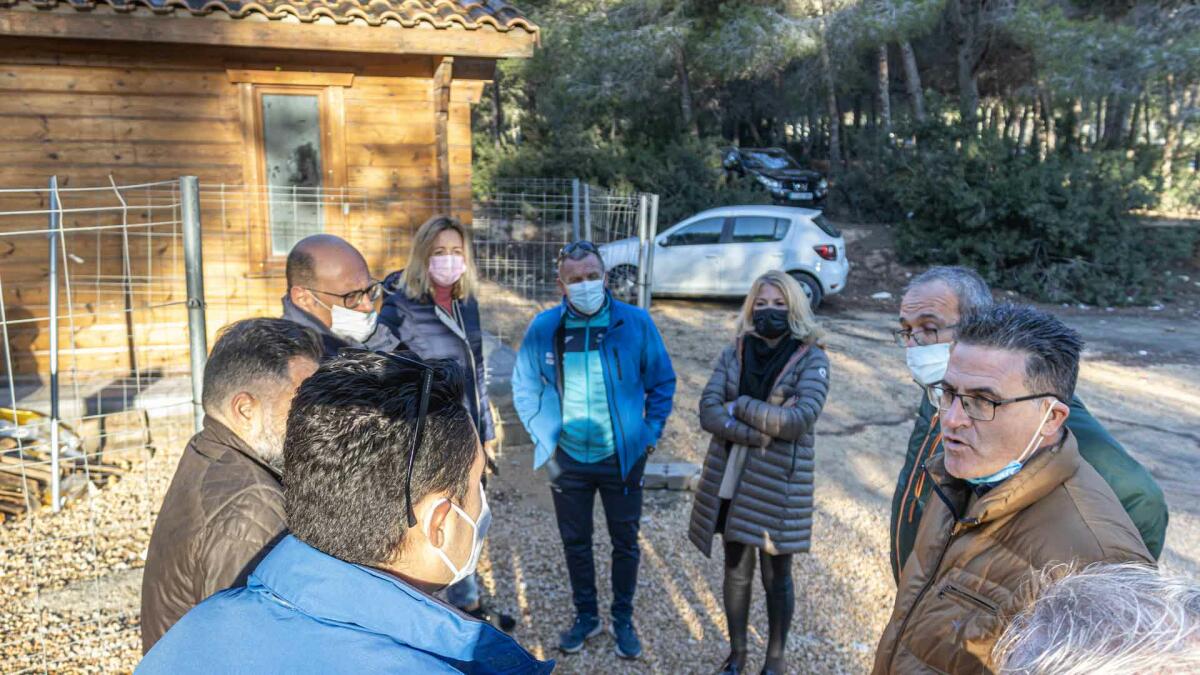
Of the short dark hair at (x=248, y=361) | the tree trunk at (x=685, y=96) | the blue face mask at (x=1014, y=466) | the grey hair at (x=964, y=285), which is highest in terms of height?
the tree trunk at (x=685, y=96)

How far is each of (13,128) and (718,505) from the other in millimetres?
6631

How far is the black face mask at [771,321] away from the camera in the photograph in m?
3.77

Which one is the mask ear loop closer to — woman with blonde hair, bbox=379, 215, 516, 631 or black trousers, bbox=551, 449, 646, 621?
black trousers, bbox=551, 449, 646, 621

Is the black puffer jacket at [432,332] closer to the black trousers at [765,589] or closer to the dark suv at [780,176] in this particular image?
the black trousers at [765,589]

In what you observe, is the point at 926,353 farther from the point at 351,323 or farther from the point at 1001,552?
the point at 351,323

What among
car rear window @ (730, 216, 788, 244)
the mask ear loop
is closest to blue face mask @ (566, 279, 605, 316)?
the mask ear loop

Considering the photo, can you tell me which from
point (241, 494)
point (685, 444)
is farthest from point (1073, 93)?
point (241, 494)

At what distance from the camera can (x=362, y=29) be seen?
6.89m

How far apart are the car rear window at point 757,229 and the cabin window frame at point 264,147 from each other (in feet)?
26.4

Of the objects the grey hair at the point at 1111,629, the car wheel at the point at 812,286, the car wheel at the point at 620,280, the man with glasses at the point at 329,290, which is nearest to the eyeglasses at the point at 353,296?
the man with glasses at the point at 329,290

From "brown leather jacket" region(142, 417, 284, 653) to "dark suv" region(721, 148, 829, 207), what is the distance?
64.5 feet

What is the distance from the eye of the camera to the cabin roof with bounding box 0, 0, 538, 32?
6355 millimetres

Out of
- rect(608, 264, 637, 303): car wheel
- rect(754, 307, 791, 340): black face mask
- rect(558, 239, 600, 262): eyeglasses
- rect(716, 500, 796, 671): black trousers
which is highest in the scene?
rect(558, 239, 600, 262): eyeglasses

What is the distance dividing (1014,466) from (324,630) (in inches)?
64.2
